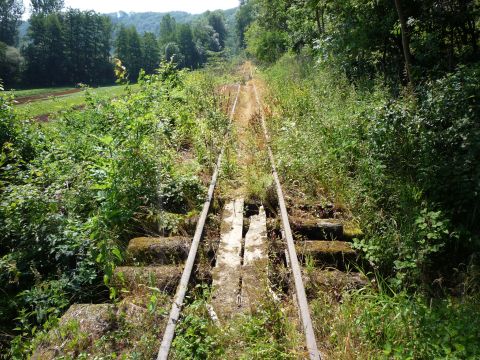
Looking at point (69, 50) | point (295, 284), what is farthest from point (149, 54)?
point (295, 284)

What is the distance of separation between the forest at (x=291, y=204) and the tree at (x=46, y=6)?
14215 centimetres

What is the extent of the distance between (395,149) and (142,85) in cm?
708

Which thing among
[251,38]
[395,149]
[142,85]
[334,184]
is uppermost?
[251,38]

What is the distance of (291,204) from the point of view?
522 centimetres

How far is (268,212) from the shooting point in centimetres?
525

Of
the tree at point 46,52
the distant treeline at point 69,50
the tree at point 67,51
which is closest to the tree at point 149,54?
the distant treeline at point 69,50

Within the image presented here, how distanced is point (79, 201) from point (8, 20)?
395 feet

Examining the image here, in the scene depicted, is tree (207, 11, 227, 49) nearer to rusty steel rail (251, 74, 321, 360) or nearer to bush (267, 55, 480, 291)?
bush (267, 55, 480, 291)

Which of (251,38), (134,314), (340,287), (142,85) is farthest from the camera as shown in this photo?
(251,38)

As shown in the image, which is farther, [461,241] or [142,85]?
[142,85]

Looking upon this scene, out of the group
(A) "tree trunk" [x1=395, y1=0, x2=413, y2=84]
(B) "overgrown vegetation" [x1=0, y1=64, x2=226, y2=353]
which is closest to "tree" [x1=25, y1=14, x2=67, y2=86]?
(B) "overgrown vegetation" [x1=0, y1=64, x2=226, y2=353]

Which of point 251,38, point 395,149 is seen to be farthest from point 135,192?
point 251,38

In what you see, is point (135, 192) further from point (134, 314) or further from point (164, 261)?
point (134, 314)

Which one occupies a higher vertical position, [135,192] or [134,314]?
[135,192]
